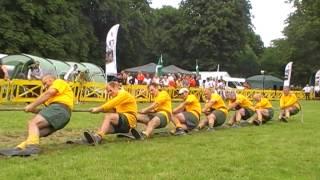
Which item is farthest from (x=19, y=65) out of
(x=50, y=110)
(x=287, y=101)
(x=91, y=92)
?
(x=50, y=110)

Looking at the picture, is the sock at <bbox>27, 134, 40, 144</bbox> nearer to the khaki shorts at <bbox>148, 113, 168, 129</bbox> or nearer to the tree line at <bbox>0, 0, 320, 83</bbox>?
the khaki shorts at <bbox>148, 113, 168, 129</bbox>

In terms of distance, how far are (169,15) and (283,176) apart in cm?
7340

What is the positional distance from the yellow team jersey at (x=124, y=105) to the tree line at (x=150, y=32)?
104ft

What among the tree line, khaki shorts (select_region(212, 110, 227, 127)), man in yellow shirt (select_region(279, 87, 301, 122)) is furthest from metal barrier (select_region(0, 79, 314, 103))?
the tree line

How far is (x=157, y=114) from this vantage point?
1204 cm

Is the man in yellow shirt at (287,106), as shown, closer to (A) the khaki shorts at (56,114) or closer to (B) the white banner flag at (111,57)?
(B) the white banner flag at (111,57)

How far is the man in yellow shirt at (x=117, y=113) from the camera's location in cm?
1047

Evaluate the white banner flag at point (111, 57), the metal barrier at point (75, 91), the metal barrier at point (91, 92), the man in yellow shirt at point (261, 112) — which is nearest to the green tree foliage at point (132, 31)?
the metal barrier at point (75, 91)

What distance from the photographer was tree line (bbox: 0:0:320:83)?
43281mm

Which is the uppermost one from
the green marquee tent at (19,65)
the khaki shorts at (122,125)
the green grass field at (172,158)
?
the green marquee tent at (19,65)

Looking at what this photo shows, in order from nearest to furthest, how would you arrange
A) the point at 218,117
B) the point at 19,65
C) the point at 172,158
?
the point at 172,158 < the point at 218,117 < the point at 19,65

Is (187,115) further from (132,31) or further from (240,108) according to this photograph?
(132,31)

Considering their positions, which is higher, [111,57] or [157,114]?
[111,57]

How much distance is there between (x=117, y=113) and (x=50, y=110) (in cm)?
175
